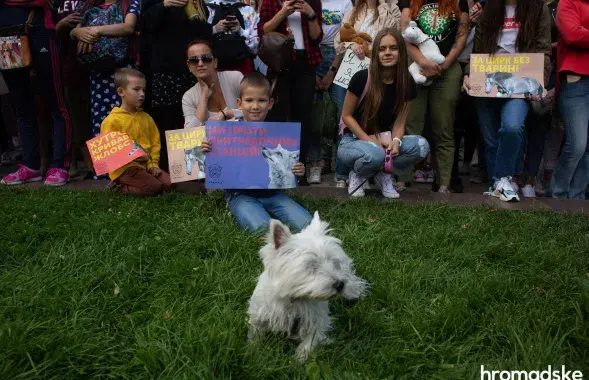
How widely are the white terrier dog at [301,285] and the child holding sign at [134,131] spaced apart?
8.97 ft

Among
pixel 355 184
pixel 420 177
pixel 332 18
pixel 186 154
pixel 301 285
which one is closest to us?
pixel 301 285

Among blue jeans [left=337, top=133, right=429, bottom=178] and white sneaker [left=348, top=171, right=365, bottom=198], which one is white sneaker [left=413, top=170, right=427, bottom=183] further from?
white sneaker [left=348, top=171, right=365, bottom=198]

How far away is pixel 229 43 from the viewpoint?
500cm

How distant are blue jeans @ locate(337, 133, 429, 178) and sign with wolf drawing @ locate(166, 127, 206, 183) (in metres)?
1.42

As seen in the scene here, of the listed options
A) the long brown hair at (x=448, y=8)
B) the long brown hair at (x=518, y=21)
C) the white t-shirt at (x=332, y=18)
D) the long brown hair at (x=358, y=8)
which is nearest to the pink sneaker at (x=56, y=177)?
the white t-shirt at (x=332, y=18)

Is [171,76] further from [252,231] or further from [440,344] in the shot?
[440,344]

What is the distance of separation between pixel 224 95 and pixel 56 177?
2.18 m

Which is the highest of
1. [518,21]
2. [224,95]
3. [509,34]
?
[518,21]

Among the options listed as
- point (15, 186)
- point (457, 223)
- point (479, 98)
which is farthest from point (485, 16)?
point (15, 186)

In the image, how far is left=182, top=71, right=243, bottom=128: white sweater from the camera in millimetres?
4816

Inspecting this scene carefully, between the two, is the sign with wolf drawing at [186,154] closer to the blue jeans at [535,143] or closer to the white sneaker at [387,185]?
the white sneaker at [387,185]

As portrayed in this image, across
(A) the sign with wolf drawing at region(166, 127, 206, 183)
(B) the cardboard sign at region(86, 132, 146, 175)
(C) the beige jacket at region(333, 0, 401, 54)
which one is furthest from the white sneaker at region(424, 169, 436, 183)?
(B) the cardboard sign at region(86, 132, 146, 175)

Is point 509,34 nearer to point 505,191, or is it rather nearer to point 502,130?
point 502,130

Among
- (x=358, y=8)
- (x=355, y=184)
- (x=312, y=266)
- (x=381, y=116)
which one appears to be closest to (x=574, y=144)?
(x=381, y=116)
